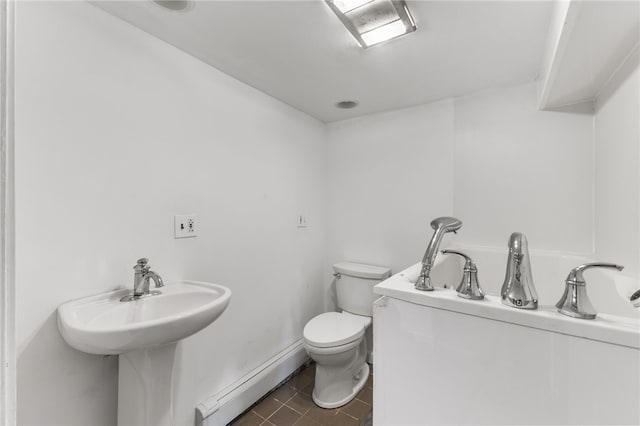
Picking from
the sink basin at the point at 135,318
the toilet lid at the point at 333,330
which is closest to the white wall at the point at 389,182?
the toilet lid at the point at 333,330

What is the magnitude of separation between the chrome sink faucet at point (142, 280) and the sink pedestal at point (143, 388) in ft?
0.74

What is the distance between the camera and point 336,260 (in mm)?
2434

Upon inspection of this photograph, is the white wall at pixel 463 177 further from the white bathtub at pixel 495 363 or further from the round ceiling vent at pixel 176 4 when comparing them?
the round ceiling vent at pixel 176 4

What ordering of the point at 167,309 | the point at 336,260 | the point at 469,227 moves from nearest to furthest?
the point at 167,309 → the point at 469,227 → the point at 336,260

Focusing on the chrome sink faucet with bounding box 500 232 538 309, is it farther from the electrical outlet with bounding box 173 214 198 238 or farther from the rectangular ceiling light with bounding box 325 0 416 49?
the electrical outlet with bounding box 173 214 198 238

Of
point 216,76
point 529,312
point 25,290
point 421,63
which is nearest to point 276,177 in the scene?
point 216,76

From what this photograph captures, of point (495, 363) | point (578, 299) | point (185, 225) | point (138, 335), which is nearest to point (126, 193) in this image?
point (185, 225)

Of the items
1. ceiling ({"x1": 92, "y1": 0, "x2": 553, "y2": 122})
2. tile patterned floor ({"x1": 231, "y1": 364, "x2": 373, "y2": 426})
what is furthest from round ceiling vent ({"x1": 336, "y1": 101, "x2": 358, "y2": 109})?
tile patterned floor ({"x1": 231, "y1": 364, "x2": 373, "y2": 426})

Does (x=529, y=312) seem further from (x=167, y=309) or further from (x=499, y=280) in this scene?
(x=167, y=309)

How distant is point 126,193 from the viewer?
47.1 inches

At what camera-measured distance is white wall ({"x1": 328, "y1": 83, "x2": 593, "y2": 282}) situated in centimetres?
164

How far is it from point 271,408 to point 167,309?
0.95m

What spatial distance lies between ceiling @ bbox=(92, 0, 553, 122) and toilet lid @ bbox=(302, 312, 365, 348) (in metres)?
1.58

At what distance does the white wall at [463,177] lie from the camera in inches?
64.5
